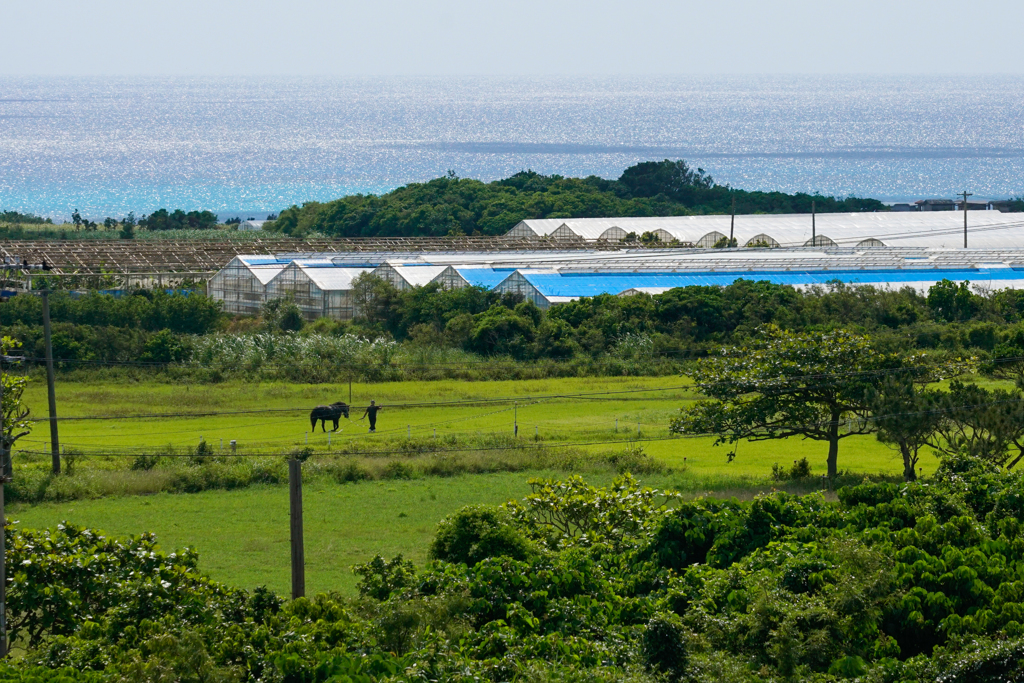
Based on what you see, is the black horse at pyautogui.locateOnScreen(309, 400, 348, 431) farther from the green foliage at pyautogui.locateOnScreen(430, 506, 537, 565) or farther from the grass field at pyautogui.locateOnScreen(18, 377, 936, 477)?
the green foliage at pyautogui.locateOnScreen(430, 506, 537, 565)

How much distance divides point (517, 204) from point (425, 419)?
152ft

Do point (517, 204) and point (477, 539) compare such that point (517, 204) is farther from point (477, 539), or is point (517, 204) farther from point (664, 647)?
point (664, 647)

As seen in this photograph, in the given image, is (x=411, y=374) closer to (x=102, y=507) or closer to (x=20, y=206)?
(x=102, y=507)

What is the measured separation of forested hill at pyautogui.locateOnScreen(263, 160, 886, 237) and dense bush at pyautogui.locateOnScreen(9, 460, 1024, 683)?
54.9 metres

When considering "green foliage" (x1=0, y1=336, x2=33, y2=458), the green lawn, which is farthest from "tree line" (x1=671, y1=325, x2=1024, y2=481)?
"green foliage" (x1=0, y1=336, x2=33, y2=458)

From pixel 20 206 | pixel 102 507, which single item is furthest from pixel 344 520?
pixel 20 206

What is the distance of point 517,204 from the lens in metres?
76.8

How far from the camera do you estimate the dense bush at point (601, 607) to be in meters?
13.0

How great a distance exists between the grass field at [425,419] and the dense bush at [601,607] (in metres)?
10.3

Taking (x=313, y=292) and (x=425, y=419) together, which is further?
(x=313, y=292)

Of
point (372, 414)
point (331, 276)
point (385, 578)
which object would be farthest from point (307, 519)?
point (331, 276)

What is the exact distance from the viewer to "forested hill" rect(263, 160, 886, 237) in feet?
240

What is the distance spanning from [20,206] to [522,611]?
124031 mm

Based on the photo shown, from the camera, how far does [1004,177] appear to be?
167 m
